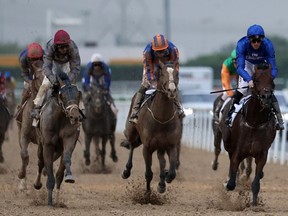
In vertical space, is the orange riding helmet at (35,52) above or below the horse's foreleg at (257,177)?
above

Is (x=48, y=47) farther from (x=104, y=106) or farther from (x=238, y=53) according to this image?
(x=104, y=106)

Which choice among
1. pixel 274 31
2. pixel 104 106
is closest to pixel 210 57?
pixel 274 31

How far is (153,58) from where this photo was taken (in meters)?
15.7

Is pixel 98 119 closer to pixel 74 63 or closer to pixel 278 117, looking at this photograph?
pixel 74 63

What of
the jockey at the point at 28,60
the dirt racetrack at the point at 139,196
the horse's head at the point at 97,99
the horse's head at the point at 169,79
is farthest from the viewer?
the horse's head at the point at 97,99

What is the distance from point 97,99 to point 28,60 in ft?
17.6

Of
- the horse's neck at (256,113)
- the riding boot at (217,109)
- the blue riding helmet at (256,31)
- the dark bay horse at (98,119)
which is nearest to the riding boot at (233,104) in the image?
the horse's neck at (256,113)

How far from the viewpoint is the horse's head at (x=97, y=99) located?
74.1 ft

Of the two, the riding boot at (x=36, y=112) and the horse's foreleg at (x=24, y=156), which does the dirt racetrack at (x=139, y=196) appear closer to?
the horse's foreleg at (x=24, y=156)

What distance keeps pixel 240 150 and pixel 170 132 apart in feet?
3.82

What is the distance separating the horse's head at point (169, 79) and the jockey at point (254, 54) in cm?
88

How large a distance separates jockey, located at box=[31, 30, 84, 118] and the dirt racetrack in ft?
4.79

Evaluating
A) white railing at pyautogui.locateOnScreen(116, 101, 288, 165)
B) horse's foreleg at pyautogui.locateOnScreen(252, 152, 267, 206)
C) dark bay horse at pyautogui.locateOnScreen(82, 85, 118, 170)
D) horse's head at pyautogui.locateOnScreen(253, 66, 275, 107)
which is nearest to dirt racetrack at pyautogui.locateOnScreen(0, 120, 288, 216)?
horse's foreleg at pyautogui.locateOnScreen(252, 152, 267, 206)

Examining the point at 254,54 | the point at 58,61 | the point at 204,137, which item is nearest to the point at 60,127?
the point at 58,61
